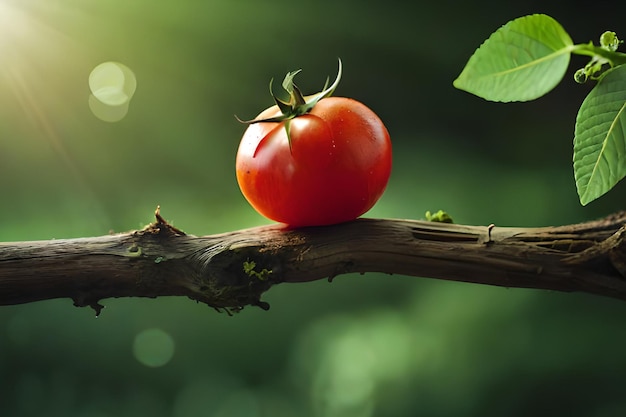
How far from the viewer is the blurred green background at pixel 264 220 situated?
965 millimetres

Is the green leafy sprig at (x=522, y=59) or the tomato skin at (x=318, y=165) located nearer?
the green leafy sprig at (x=522, y=59)

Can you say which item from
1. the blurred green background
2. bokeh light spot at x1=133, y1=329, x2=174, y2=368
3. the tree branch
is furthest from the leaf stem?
bokeh light spot at x1=133, y1=329, x2=174, y2=368

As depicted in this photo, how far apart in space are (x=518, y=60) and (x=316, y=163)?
300mm

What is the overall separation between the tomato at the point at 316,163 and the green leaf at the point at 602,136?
0.83 feet

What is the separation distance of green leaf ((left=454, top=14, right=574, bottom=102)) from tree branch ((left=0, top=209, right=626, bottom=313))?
0.31 meters

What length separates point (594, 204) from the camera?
102 cm

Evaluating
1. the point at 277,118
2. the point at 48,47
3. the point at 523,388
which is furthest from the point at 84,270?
the point at 523,388

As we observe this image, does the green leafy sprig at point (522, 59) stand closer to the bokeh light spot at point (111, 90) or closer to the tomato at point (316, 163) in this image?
the tomato at point (316, 163)

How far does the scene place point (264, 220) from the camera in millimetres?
1021

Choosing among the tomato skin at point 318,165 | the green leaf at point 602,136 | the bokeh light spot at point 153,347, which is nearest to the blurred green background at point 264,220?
the bokeh light spot at point 153,347

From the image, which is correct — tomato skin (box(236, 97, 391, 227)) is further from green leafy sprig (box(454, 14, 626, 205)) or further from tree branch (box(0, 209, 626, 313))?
green leafy sprig (box(454, 14, 626, 205))

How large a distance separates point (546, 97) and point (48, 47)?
0.74 metres

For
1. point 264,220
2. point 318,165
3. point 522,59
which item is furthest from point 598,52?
point 264,220

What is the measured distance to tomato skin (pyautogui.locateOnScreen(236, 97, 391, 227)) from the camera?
0.60 m
